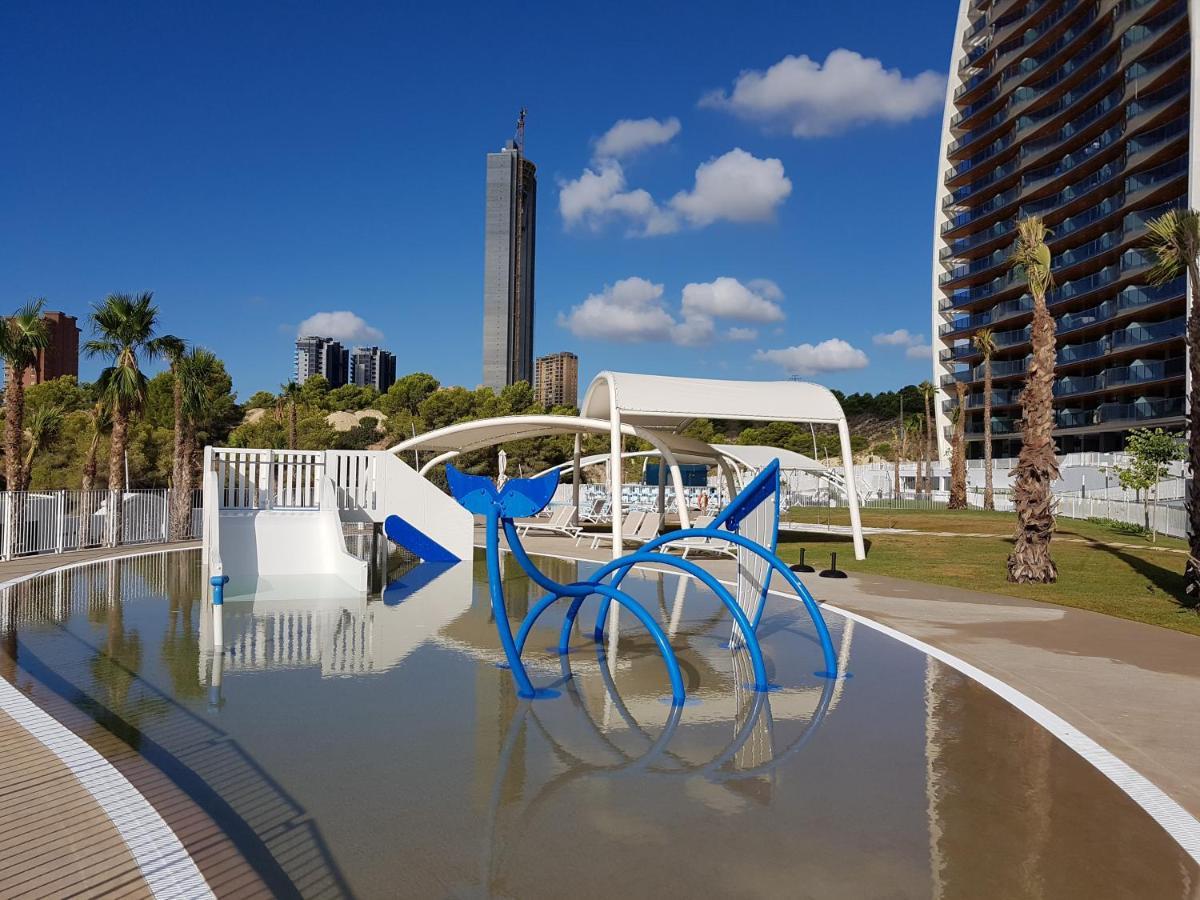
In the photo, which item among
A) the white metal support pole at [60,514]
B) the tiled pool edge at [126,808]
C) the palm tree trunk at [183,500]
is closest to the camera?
the tiled pool edge at [126,808]

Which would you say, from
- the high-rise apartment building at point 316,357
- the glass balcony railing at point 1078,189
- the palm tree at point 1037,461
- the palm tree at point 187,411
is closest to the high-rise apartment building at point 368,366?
the high-rise apartment building at point 316,357

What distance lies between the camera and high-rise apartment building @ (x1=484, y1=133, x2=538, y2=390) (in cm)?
17238

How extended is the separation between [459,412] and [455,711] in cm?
6245

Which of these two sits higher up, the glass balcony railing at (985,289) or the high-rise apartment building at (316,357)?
the high-rise apartment building at (316,357)

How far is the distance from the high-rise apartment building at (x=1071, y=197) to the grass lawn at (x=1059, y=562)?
2528 cm

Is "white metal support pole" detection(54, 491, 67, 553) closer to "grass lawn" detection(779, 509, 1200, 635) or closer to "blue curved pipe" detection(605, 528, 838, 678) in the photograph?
"blue curved pipe" detection(605, 528, 838, 678)

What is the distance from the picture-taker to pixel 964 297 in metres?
69.0

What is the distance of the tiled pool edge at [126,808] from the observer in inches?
145

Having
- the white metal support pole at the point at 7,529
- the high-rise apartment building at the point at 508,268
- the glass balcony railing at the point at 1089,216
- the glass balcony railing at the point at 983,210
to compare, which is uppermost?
the high-rise apartment building at the point at 508,268

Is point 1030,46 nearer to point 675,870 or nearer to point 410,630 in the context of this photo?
point 410,630

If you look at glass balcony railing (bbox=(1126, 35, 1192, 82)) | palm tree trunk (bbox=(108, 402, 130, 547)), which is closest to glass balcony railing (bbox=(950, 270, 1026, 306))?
glass balcony railing (bbox=(1126, 35, 1192, 82))

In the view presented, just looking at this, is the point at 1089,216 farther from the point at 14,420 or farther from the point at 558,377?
the point at 558,377

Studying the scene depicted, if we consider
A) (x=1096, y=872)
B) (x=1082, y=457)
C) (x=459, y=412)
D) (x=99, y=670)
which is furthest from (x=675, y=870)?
(x=459, y=412)

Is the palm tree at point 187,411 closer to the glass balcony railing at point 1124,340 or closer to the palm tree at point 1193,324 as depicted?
the palm tree at point 1193,324
